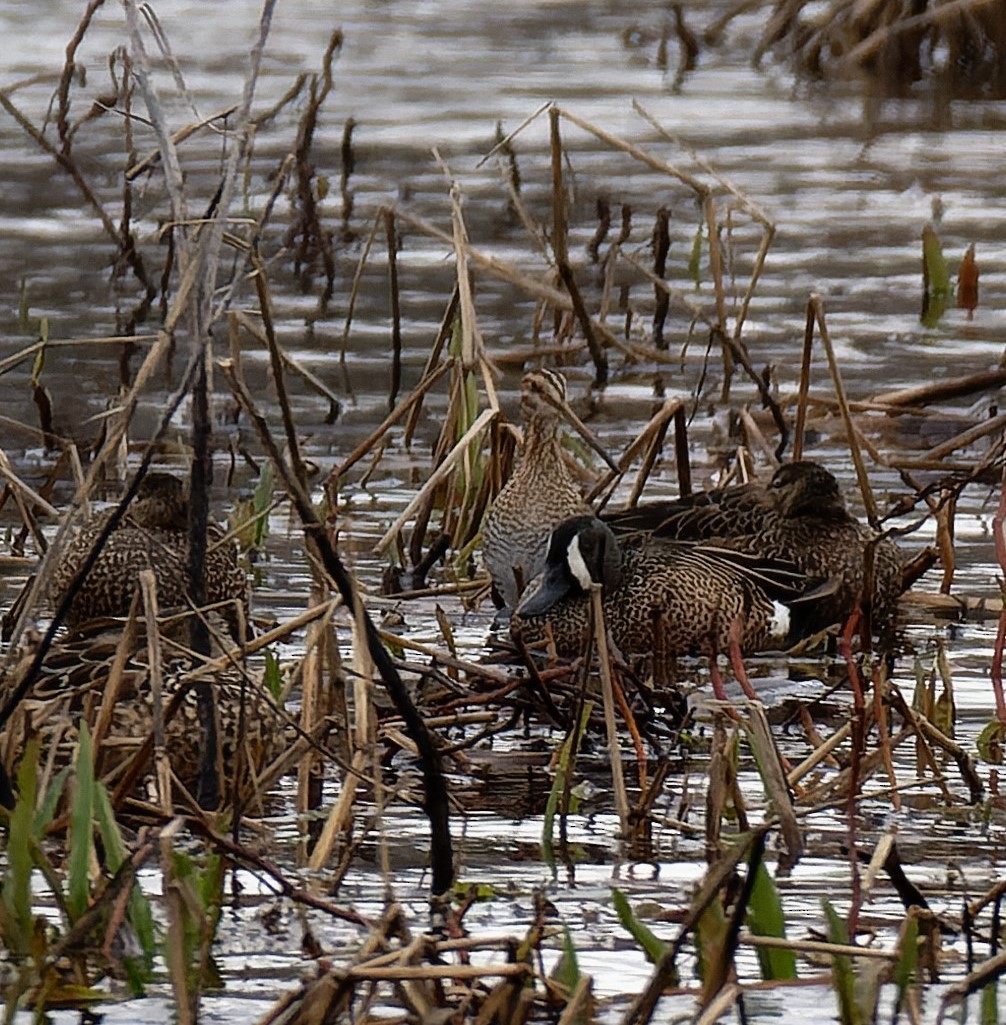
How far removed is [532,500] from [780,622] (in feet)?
2.30

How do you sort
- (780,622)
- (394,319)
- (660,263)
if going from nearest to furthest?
(780,622), (394,319), (660,263)

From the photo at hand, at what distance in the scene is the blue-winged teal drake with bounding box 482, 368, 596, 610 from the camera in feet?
21.8

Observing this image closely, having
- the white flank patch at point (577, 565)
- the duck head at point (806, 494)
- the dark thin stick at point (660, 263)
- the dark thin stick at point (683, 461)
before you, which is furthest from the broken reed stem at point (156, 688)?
the dark thin stick at point (660, 263)

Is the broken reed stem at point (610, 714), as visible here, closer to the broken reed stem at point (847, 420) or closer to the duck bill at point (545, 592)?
the duck bill at point (545, 592)

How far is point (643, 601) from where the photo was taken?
6.44m

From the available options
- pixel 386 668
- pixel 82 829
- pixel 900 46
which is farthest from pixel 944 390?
pixel 900 46

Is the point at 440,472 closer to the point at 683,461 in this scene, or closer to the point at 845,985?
the point at 683,461

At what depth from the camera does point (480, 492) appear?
7.27 meters

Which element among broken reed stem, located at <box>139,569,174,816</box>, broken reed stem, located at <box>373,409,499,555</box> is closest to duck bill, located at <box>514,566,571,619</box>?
broken reed stem, located at <box>373,409,499,555</box>

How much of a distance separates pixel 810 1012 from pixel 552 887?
71cm

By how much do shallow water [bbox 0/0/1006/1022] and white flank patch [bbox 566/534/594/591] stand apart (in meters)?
0.28

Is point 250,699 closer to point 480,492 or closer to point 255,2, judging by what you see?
point 480,492

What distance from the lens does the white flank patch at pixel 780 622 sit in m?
6.57

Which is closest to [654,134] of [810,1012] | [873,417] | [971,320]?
[971,320]
